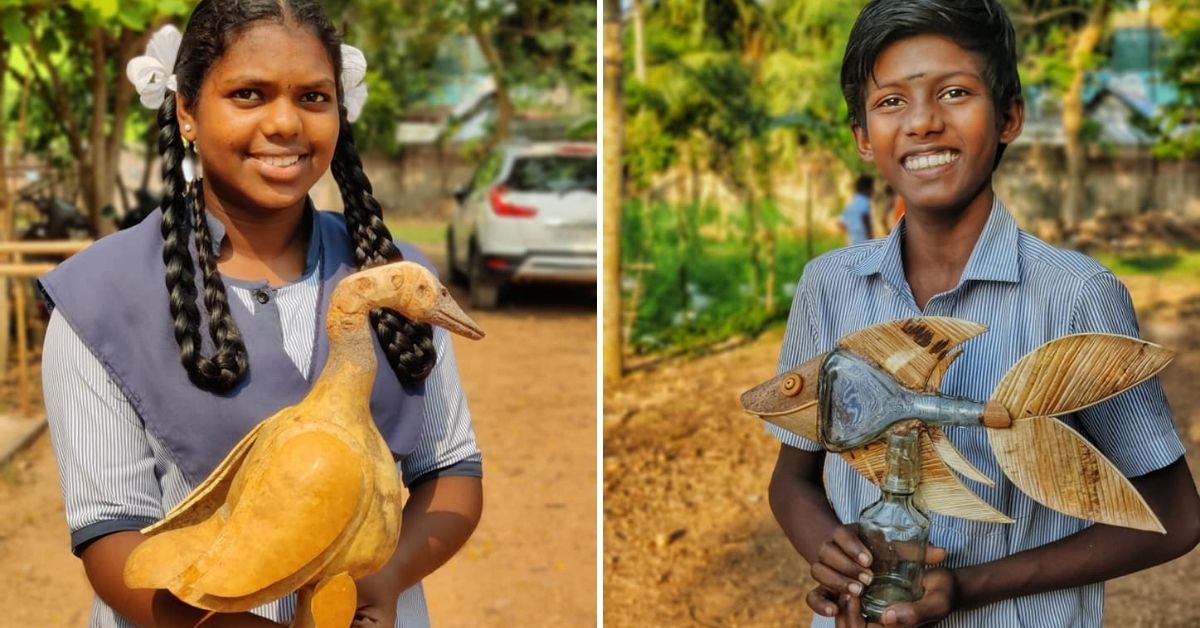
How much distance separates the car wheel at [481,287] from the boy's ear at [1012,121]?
35.8 feet

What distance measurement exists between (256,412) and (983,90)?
121cm

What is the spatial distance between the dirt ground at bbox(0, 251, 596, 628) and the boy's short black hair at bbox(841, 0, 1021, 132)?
4.58 metres

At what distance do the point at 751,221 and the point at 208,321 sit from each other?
29.4ft

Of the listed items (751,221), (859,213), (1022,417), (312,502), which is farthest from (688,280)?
(312,502)

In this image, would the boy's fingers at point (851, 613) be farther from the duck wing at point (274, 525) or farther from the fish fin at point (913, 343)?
the duck wing at point (274, 525)

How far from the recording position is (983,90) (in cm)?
200

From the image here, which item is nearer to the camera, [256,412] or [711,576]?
[256,412]

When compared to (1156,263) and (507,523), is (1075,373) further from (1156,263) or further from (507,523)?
(1156,263)

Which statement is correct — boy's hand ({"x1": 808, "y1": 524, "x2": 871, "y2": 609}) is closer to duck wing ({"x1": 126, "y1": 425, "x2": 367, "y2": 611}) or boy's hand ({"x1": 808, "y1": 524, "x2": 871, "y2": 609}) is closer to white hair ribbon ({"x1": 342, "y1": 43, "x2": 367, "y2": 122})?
duck wing ({"x1": 126, "y1": 425, "x2": 367, "y2": 611})

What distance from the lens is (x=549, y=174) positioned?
12.8 m

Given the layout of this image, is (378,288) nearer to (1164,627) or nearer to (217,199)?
(217,199)

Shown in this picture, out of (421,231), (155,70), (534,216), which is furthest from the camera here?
(421,231)

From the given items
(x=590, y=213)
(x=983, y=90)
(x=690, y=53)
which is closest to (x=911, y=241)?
(x=983, y=90)

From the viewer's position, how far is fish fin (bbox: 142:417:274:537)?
186 cm
